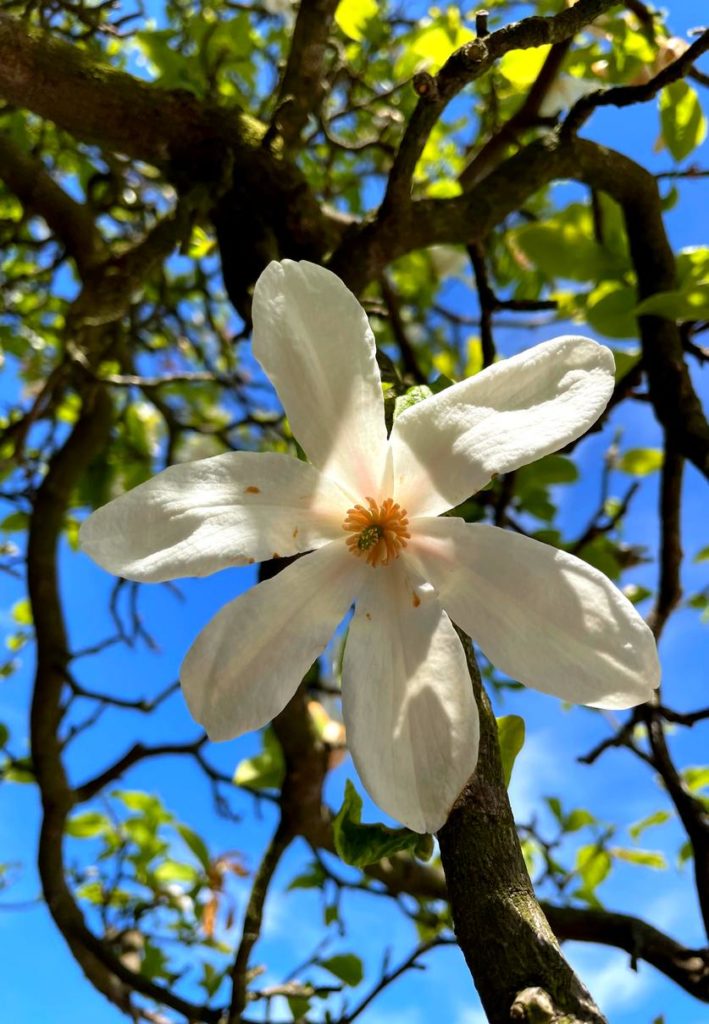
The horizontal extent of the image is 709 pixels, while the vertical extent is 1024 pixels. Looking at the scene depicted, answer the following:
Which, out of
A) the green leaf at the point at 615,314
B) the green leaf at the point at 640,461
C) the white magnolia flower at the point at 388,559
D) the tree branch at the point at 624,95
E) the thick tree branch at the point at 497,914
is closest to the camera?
the thick tree branch at the point at 497,914

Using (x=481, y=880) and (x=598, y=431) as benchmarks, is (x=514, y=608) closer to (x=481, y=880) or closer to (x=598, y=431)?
(x=481, y=880)

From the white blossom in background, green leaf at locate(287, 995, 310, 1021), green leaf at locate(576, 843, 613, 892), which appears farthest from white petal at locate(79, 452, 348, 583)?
green leaf at locate(576, 843, 613, 892)

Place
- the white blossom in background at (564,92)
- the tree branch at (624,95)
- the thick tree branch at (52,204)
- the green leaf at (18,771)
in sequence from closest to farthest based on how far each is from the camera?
1. the tree branch at (624,95)
2. the thick tree branch at (52,204)
3. the white blossom in background at (564,92)
4. the green leaf at (18,771)

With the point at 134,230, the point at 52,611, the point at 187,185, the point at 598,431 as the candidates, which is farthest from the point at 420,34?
the point at 52,611

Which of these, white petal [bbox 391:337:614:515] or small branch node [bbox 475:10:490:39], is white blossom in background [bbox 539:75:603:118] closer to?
small branch node [bbox 475:10:490:39]

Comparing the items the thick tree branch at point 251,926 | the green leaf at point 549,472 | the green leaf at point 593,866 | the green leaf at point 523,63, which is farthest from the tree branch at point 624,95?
the green leaf at point 593,866

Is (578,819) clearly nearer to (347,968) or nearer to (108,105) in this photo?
(347,968)

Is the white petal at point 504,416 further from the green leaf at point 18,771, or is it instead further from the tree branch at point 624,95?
the green leaf at point 18,771

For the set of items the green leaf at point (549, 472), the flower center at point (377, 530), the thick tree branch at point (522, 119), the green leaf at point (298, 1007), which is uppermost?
the thick tree branch at point (522, 119)

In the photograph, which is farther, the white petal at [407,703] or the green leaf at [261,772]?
the green leaf at [261,772]
